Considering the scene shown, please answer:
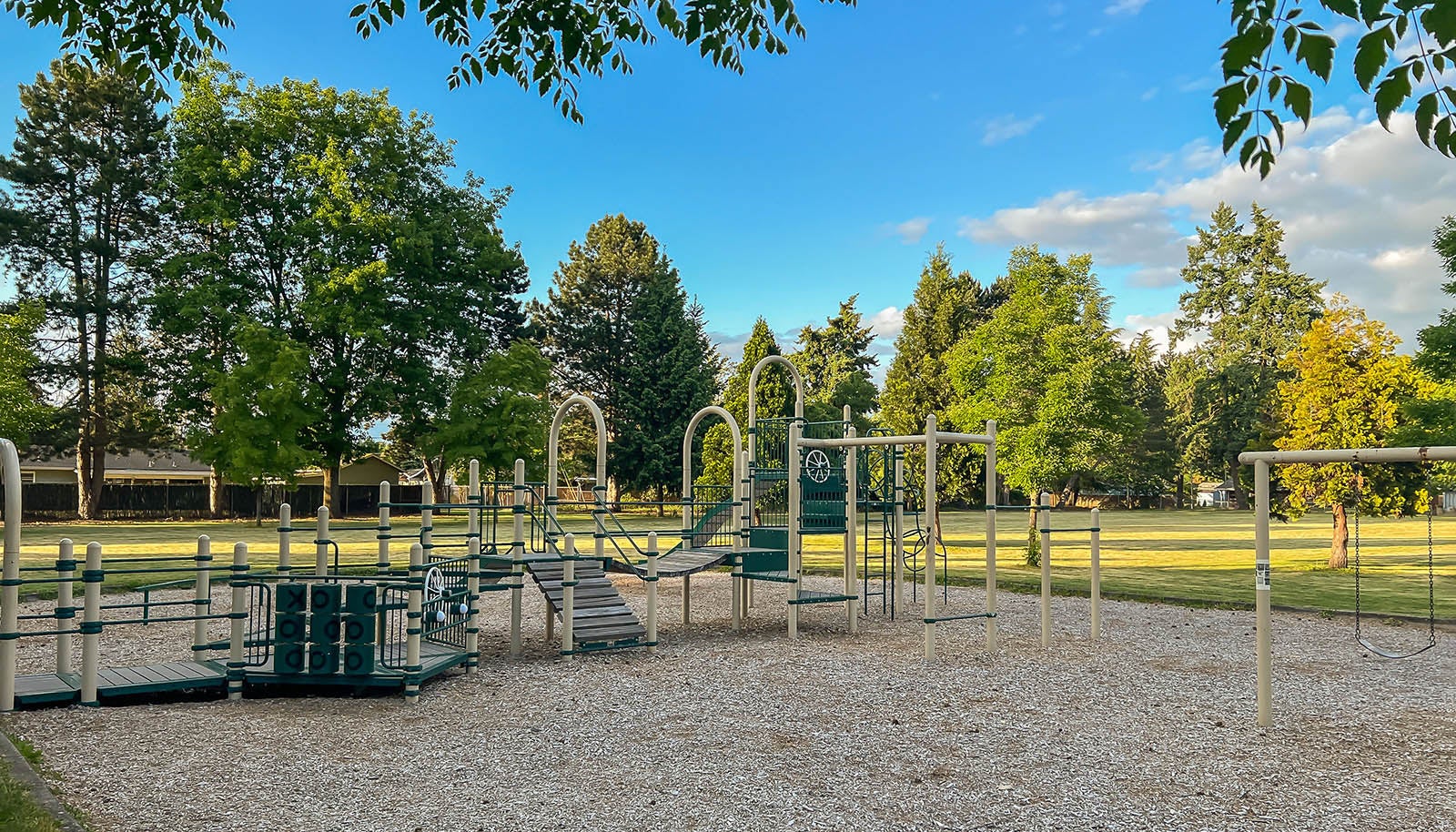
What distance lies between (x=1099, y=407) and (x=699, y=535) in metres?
11.8

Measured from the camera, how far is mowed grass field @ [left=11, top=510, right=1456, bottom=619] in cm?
1736

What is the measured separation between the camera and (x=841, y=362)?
57.1 m

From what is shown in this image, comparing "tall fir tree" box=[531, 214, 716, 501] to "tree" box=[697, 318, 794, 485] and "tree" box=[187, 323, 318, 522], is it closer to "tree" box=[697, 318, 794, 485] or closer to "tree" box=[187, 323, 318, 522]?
"tree" box=[697, 318, 794, 485]

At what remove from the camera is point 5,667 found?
26.1 ft

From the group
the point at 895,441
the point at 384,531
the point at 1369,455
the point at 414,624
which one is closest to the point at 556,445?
the point at 384,531

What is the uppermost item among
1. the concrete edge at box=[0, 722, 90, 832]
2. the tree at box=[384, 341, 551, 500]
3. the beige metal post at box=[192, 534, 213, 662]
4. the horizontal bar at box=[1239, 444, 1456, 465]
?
the tree at box=[384, 341, 551, 500]

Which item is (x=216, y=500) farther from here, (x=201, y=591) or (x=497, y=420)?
(x=201, y=591)

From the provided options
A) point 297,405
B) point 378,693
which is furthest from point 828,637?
point 297,405

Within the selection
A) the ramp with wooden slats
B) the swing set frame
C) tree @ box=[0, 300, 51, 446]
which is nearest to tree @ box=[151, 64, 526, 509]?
tree @ box=[0, 300, 51, 446]

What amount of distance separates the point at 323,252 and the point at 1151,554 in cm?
2855

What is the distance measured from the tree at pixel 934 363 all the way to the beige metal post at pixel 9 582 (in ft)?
148

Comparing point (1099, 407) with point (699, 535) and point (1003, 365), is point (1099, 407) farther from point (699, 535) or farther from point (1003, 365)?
point (699, 535)

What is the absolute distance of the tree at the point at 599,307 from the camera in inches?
2131

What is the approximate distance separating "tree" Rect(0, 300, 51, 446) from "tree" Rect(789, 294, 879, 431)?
36.0 m
